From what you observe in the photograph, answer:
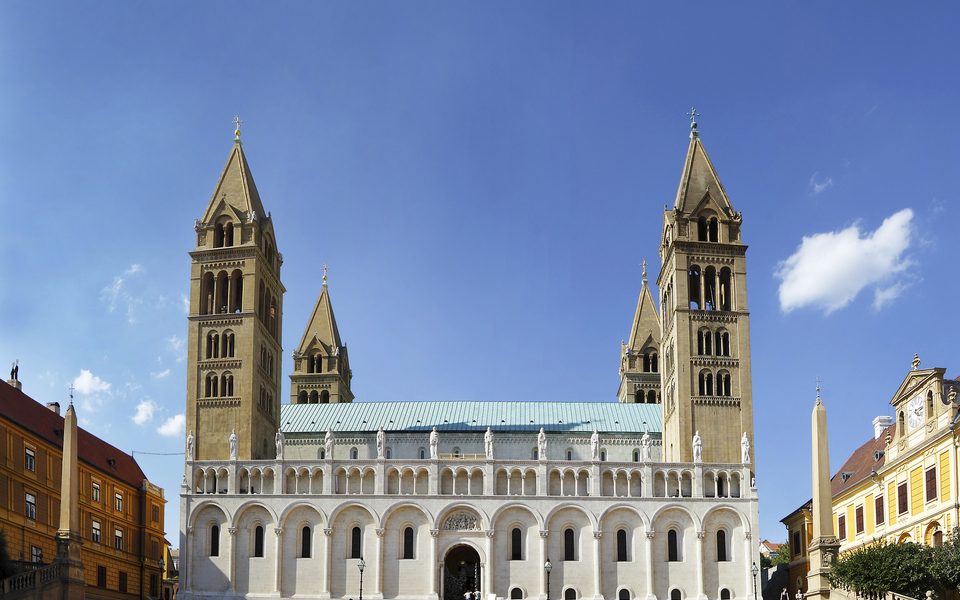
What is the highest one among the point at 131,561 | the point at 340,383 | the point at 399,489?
the point at 340,383

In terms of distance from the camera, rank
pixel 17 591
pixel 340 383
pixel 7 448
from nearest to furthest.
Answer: pixel 17 591 < pixel 7 448 < pixel 340 383

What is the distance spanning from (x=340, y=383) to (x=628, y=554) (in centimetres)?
4515

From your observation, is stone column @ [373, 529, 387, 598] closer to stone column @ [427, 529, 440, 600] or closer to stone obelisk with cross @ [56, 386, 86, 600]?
stone column @ [427, 529, 440, 600]

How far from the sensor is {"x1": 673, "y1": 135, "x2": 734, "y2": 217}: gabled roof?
8231 centimetres

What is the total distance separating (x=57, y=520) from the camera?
6525cm

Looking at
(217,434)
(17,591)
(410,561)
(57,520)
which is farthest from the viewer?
(217,434)

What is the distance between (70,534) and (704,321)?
48472 millimetres

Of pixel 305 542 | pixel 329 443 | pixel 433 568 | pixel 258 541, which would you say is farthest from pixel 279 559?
pixel 433 568

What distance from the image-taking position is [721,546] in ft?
240

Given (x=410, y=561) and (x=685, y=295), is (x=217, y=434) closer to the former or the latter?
(x=410, y=561)

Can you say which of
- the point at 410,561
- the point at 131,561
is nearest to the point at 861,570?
the point at 410,561

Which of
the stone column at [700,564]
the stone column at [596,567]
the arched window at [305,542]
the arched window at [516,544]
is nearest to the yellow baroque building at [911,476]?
the stone column at [700,564]

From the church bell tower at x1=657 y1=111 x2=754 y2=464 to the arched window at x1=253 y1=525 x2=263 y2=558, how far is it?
30.4 m

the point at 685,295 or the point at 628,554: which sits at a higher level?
the point at 685,295
